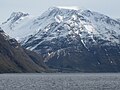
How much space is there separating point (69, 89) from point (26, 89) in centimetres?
1703

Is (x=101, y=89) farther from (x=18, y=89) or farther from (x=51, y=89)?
(x=18, y=89)

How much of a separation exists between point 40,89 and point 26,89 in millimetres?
5509

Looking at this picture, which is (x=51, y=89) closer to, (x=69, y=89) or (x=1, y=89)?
(x=69, y=89)

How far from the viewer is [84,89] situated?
614ft

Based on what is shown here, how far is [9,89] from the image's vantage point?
179250mm

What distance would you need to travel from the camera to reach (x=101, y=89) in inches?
7333

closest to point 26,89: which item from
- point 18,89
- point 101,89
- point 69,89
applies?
point 18,89

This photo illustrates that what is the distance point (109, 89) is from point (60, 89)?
1939 centimetres

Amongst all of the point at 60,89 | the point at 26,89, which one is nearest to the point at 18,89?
the point at 26,89

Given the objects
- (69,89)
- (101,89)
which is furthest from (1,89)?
(101,89)

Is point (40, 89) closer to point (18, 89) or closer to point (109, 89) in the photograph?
point (18, 89)

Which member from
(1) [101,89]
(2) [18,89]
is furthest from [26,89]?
(1) [101,89]

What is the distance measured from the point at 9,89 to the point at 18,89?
15.2ft

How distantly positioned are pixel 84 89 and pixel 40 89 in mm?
18171
